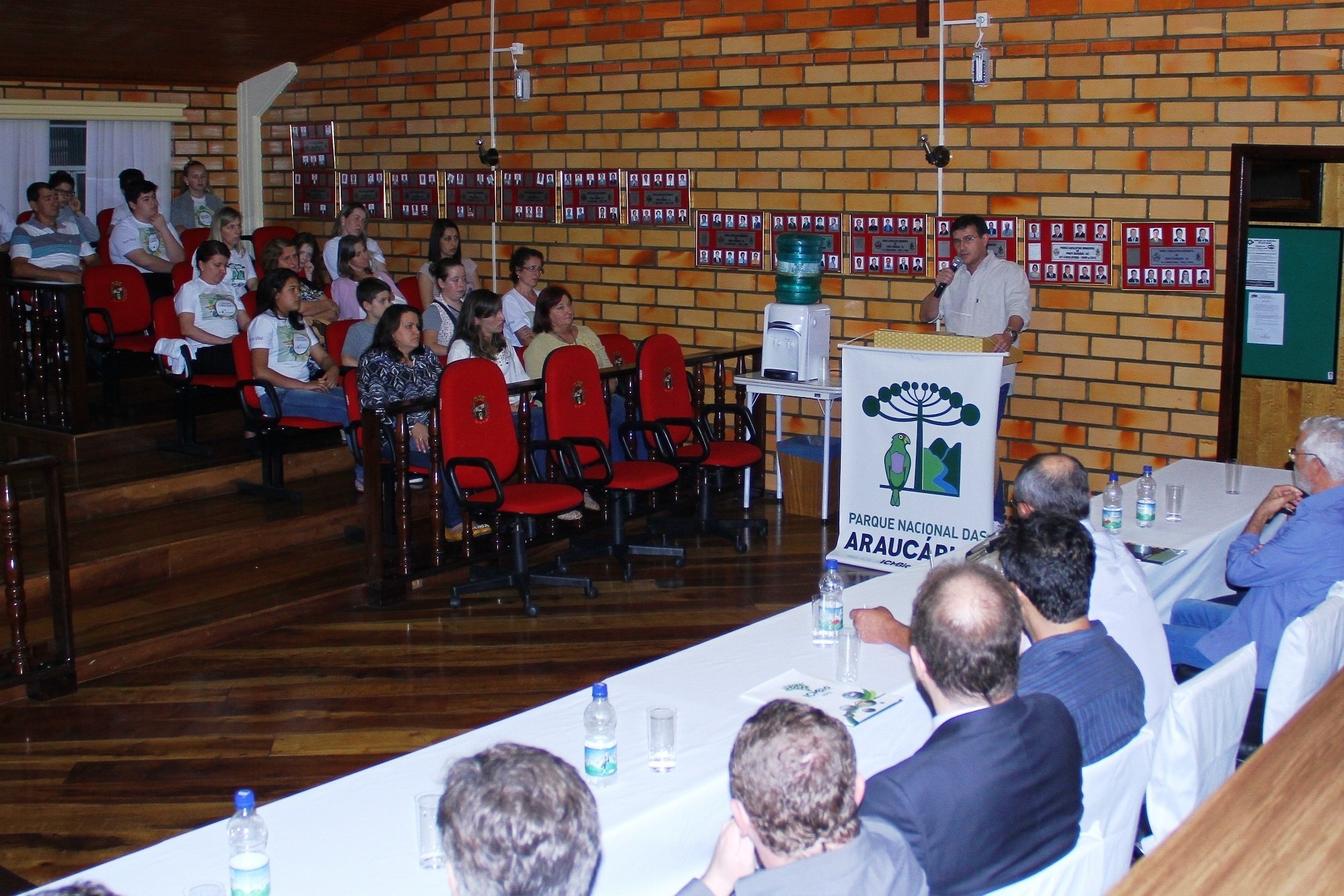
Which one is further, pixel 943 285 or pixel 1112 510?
pixel 943 285

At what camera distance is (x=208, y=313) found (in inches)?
282

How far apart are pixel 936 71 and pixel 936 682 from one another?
17.9 ft

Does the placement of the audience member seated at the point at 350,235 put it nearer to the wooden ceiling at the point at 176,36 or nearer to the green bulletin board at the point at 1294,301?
the wooden ceiling at the point at 176,36

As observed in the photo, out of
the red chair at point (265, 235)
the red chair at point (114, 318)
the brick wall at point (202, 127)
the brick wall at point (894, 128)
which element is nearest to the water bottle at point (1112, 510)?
the brick wall at point (894, 128)

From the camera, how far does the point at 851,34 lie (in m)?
7.41

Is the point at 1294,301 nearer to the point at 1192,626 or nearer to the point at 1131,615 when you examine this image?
the point at 1192,626

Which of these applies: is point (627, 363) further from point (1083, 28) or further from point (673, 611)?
point (1083, 28)

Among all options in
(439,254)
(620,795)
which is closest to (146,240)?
(439,254)

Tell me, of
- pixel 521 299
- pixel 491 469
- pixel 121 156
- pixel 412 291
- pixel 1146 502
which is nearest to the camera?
pixel 1146 502

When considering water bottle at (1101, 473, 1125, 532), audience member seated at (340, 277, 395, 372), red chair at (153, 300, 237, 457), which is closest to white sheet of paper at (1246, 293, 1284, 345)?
water bottle at (1101, 473, 1125, 532)

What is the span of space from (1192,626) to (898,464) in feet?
6.57

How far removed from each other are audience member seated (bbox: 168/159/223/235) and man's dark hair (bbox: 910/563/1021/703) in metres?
7.93

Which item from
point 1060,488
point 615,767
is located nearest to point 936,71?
point 1060,488

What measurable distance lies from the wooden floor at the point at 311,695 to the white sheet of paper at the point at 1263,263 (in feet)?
9.30
